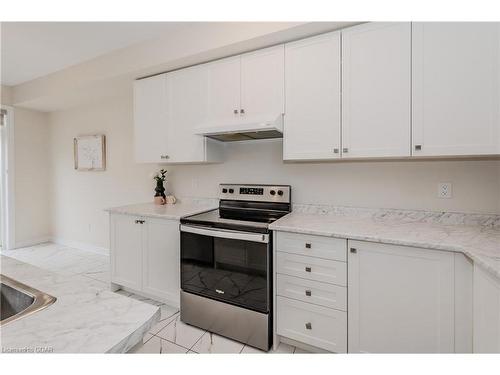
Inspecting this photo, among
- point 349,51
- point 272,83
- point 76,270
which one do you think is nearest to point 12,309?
point 272,83

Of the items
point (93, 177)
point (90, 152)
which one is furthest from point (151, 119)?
point (93, 177)

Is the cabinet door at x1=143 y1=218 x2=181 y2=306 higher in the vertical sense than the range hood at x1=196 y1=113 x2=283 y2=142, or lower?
lower

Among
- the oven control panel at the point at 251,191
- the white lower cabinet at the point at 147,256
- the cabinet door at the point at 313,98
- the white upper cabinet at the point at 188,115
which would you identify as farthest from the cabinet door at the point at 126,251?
the cabinet door at the point at 313,98

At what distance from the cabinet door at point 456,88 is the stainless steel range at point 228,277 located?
4.05 feet

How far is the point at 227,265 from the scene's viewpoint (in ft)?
6.17

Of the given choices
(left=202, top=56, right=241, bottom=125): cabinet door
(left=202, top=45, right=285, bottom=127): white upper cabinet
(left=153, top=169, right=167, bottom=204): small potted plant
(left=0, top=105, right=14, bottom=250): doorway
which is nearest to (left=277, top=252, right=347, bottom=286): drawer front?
(left=202, top=45, right=285, bottom=127): white upper cabinet

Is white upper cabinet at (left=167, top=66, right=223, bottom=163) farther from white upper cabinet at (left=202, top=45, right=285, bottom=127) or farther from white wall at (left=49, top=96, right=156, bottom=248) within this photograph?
white wall at (left=49, top=96, right=156, bottom=248)

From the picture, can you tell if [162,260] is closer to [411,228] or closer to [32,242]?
[411,228]

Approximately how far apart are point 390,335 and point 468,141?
1233mm

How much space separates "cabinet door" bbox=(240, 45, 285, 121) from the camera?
2002mm

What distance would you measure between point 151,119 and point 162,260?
1420mm

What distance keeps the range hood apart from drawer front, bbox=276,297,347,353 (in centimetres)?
125

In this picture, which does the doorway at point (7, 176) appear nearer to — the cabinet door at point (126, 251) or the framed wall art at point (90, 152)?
the framed wall art at point (90, 152)

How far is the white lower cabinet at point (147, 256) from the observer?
225 cm
